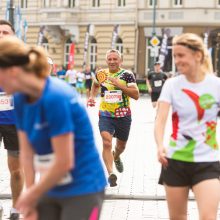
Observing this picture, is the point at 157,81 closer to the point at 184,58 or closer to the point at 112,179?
the point at 112,179

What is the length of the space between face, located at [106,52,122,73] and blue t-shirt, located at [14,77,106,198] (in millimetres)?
5527

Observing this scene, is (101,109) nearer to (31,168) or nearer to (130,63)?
(31,168)

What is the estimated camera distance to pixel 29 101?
3562mm

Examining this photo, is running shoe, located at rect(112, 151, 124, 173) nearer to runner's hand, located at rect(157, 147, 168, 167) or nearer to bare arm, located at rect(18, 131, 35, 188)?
runner's hand, located at rect(157, 147, 168, 167)

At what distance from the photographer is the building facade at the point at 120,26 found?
154ft

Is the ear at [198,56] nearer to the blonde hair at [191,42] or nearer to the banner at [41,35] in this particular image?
the blonde hair at [191,42]

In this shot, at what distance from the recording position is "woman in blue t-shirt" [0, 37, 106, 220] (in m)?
3.42

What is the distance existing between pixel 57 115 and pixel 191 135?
5.41 feet

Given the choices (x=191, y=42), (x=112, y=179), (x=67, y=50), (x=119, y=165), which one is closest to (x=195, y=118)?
(x=191, y=42)

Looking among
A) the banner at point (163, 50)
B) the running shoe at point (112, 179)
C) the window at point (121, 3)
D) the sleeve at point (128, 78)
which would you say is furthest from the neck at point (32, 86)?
the window at point (121, 3)

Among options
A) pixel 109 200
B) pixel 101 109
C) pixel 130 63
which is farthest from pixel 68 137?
pixel 130 63

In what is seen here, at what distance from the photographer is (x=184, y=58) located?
15.4ft

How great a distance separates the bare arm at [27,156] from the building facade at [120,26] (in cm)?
4229

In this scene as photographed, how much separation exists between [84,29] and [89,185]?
47644mm
